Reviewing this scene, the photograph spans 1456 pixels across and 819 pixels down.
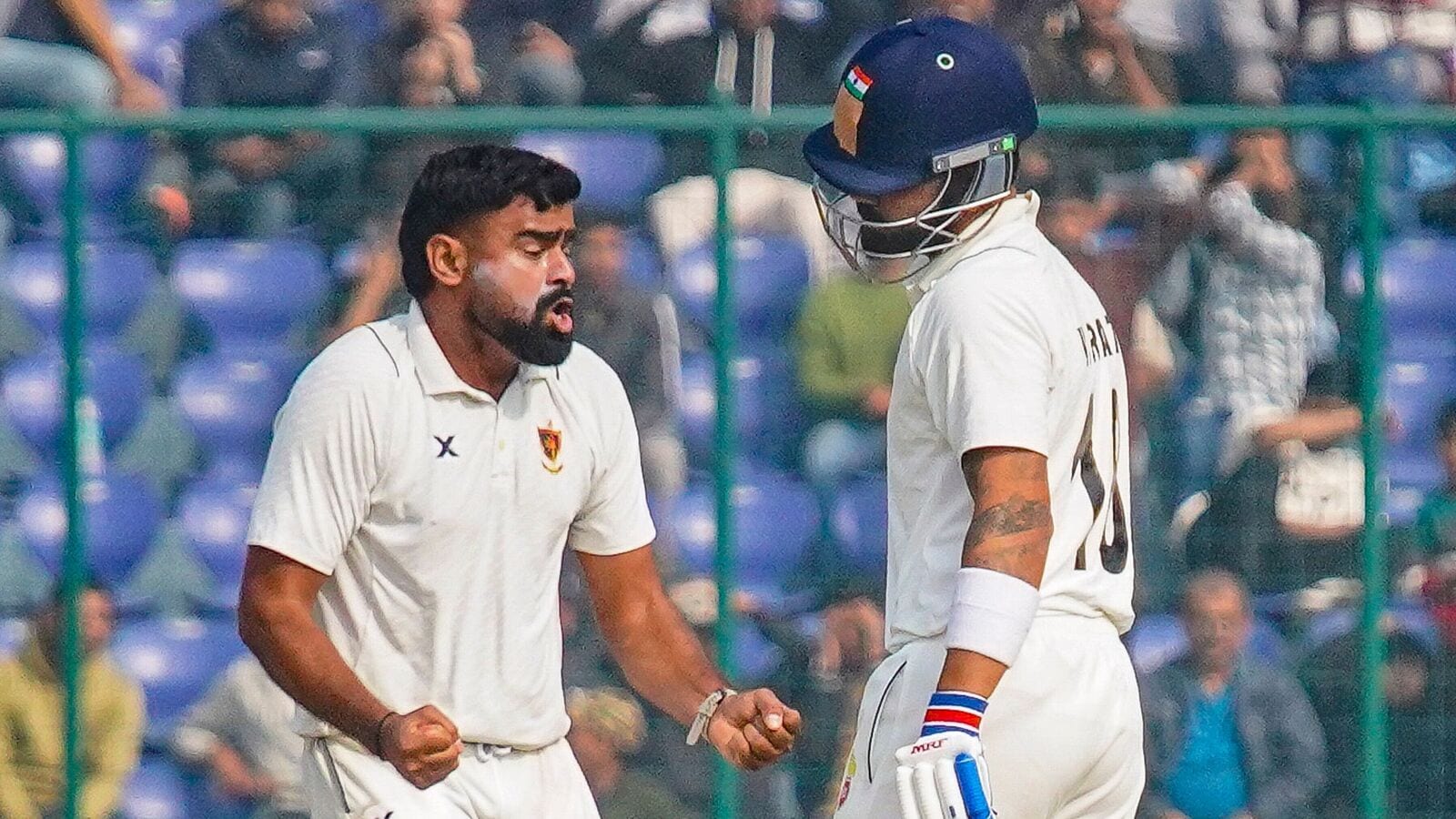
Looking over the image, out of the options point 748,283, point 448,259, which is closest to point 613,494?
point 448,259

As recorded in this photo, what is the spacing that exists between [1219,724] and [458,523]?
291 centimetres

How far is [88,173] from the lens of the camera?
6648 millimetres

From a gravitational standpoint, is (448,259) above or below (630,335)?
above

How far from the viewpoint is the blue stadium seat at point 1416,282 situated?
6816 mm

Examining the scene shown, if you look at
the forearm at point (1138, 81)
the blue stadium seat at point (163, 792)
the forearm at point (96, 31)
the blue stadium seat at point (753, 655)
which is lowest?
the blue stadium seat at point (163, 792)

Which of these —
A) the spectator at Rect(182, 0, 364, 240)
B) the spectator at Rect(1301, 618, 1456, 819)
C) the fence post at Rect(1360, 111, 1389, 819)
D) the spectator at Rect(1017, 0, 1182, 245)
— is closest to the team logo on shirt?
the spectator at Rect(182, 0, 364, 240)

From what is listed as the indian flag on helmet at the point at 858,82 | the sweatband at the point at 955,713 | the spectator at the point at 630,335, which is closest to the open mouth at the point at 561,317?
the indian flag on helmet at the point at 858,82

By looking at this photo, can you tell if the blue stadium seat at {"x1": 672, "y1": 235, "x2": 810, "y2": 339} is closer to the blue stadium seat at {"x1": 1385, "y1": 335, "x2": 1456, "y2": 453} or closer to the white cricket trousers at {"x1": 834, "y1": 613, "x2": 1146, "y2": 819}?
the blue stadium seat at {"x1": 1385, "y1": 335, "x2": 1456, "y2": 453}

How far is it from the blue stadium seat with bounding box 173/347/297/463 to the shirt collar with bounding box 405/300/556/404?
2.08m

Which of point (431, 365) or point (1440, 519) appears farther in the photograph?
point (1440, 519)

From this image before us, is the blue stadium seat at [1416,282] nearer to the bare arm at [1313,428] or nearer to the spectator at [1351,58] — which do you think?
the bare arm at [1313,428]

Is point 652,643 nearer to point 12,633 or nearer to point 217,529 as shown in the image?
point 217,529

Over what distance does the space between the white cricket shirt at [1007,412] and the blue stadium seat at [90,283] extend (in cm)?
314

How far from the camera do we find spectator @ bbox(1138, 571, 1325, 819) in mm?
6613
